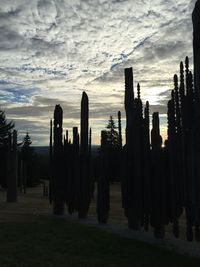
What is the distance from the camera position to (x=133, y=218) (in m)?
9.45

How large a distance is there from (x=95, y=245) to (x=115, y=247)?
40cm

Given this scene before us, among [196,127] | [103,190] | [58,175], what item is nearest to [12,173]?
[58,175]

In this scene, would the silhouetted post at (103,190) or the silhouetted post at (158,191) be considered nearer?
the silhouetted post at (158,191)

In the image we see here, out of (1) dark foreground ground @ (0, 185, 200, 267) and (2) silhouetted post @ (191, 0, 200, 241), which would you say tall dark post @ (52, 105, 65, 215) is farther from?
(2) silhouetted post @ (191, 0, 200, 241)

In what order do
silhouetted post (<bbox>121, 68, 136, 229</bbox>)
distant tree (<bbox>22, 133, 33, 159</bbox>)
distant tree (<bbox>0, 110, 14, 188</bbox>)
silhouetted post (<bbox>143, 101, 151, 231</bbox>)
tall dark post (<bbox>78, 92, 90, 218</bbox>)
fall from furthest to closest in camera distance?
distant tree (<bbox>22, 133, 33, 159</bbox>)
distant tree (<bbox>0, 110, 14, 188</bbox>)
tall dark post (<bbox>78, 92, 90, 218</bbox>)
silhouetted post (<bbox>121, 68, 136, 229</bbox>)
silhouetted post (<bbox>143, 101, 151, 231</bbox>)

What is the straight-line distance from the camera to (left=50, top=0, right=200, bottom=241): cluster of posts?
23.5ft

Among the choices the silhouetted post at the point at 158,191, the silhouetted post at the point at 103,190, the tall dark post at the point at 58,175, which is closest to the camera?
the silhouetted post at the point at 158,191

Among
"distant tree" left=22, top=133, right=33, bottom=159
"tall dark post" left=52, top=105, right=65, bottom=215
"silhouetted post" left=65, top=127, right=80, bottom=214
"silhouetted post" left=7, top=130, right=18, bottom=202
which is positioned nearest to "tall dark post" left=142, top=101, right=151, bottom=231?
"silhouetted post" left=65, top=127, right=80, bottom=214

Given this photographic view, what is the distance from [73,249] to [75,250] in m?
0.09

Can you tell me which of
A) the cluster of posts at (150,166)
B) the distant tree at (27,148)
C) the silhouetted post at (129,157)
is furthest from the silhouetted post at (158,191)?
the distant tree at (27,148)

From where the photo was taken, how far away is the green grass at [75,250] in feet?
21.8

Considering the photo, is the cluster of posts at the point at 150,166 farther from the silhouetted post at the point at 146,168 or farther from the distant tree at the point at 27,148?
the distant tree at the point at 27,148

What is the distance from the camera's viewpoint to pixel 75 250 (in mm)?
7605

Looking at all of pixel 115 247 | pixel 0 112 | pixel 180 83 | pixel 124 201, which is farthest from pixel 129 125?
pixel 0 112
